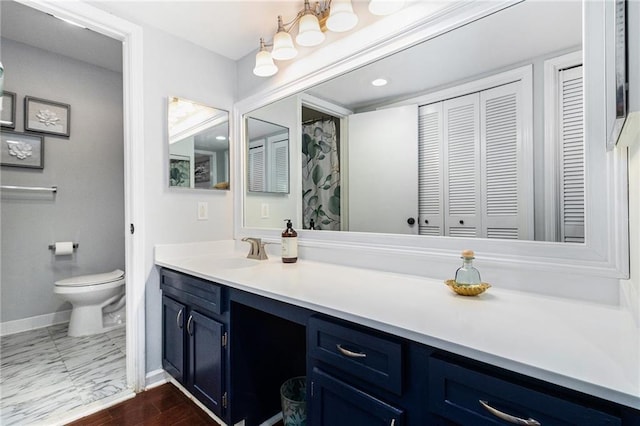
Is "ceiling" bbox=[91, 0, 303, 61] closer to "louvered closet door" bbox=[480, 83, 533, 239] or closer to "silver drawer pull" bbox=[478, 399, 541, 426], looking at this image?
"louvered closet door" bbox=[480, 83, 533, 239]

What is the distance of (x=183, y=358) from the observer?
173cm

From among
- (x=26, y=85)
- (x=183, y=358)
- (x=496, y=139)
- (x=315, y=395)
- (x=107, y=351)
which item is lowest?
(x=107, y=351)

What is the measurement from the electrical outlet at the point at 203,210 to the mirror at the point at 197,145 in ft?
0.40

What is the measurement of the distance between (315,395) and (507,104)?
4.06 ft

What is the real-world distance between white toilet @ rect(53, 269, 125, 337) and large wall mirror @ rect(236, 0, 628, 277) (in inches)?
82.1

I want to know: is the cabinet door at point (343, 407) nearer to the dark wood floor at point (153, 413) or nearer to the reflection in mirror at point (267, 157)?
the dark wood floor at point (153, 413)

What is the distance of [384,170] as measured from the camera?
5.06ft

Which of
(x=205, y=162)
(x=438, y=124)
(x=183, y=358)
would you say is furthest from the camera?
(x=205, y=162)

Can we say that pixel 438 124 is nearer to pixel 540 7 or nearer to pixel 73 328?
pixel 540 7

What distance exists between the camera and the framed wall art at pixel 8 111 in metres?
2.57

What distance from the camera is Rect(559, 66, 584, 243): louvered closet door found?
1001 mm

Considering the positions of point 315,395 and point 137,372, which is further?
point 137,372

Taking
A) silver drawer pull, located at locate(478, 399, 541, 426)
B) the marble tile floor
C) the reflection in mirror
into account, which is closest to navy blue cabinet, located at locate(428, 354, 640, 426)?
silver drawer pull, located at locate(478, 399, 541, 426)

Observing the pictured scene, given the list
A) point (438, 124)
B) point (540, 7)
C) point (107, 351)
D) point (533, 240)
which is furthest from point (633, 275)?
point (107, 351)
